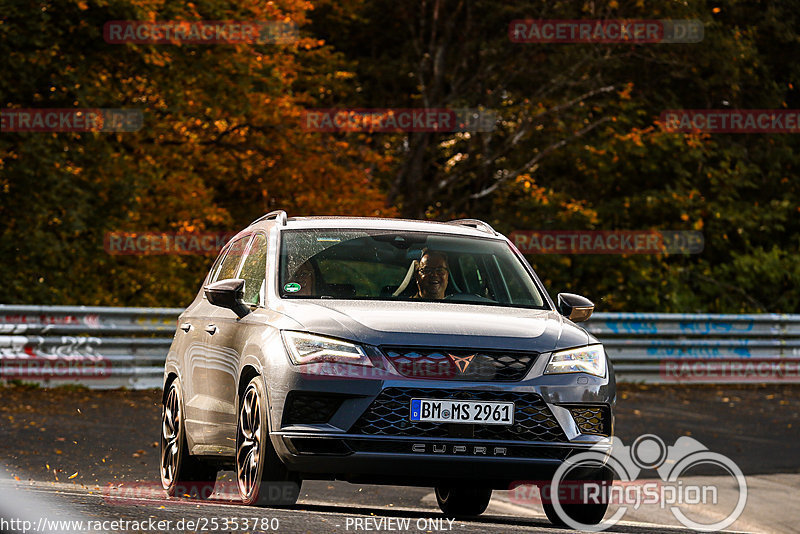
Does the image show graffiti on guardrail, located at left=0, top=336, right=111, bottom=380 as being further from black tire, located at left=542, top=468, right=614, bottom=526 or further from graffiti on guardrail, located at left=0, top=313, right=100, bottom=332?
black tire, located at left=542, top=468, right=614, bottom=526

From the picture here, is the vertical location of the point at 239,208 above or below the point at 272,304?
below

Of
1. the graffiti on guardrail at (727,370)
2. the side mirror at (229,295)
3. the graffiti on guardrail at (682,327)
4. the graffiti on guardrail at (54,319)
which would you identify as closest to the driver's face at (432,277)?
the side mirror at (229,295)

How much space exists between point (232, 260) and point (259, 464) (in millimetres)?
2322

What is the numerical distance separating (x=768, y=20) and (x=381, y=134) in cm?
954

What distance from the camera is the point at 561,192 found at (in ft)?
109

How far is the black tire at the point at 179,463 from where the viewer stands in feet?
31.4

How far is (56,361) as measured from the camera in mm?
20578

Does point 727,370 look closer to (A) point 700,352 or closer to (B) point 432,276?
(A) point 700,352

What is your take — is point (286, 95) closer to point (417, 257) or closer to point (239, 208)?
point (239, 208)

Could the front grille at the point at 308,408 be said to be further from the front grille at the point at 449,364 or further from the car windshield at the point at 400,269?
the car windshield at the point at 400,269

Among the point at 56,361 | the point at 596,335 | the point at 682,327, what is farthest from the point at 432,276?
the point at 682,327

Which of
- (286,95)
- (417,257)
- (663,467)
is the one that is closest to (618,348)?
(663,467)

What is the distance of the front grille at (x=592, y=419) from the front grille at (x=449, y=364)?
0.40 meters

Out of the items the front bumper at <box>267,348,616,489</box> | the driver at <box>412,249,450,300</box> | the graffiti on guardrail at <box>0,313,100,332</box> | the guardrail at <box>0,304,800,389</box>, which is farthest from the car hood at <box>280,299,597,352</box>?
the graffiti on guardrail at <box>0,313,100,332</box>
